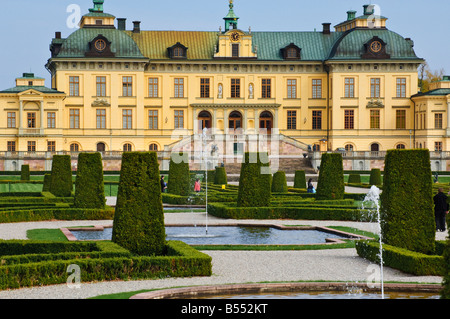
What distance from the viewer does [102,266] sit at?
40.9 ft

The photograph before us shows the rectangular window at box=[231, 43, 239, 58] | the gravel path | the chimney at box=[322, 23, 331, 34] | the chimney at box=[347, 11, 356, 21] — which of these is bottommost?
the gravel path

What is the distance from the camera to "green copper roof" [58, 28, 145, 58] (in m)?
57.3

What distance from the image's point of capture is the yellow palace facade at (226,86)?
57344mm

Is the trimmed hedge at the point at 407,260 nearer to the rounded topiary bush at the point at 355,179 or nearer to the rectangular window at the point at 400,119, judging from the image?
the rounded topiary bush at the point at 355,179

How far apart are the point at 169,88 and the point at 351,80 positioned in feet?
42.6

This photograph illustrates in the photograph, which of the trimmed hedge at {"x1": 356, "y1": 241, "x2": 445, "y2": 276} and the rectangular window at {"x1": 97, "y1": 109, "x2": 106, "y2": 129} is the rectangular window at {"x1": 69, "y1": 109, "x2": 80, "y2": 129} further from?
the trimmed hedge at {"x1": 356, "y1": 241, "x2": 445, "y2": 276}

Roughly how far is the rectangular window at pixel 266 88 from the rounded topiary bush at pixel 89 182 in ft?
124

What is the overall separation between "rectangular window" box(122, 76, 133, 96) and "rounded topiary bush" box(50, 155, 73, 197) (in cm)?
2953

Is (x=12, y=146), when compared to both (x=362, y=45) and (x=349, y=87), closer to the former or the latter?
(x=349, y=87)

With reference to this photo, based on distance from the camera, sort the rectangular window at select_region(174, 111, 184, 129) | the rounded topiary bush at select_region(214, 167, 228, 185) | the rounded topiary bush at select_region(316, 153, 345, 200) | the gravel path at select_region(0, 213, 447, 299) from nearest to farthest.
A: the gravel path at select_region(0, 213, 447, 299) < the rounded topiary bush at select_region(316, 153, 345, 200) < the rounded topiary bush at select_region(214, 167, 228, 185) < the rectangular window at select_region(174, 111, 184, 129)

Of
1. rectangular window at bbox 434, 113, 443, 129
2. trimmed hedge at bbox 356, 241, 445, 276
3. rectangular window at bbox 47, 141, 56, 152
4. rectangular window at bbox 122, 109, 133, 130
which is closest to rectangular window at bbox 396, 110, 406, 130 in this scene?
rectangular window at bbox 434, 113, 443, 129

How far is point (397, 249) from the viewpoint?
45.9 feet

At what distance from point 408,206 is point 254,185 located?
9.59 metres

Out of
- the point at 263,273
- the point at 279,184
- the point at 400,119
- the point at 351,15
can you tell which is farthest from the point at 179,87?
the point at 263,273
